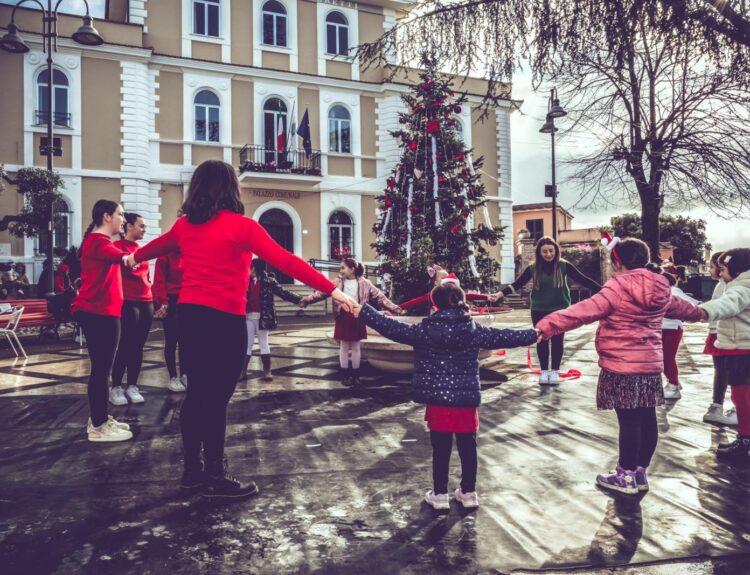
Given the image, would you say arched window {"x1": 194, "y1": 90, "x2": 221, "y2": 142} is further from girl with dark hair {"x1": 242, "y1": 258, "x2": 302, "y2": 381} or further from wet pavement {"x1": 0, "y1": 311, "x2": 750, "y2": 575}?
wet pavement {"x1": 0, "y1": 311, "x2": 750, "y2": 575}

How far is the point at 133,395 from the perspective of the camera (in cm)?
658

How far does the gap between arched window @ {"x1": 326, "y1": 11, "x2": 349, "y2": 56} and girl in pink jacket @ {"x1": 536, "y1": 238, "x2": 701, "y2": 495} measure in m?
24.1

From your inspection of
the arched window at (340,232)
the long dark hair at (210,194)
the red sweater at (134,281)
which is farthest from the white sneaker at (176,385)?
the arched window at (340,232)

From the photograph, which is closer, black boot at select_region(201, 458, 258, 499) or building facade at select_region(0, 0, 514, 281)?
black boot at select_region(201, 458, 258, 499)

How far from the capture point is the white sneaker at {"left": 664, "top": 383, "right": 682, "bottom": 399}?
22.7 feet

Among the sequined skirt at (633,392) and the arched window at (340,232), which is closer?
the sequined skirt at (633,392)

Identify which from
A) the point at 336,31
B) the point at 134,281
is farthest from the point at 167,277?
the point at 336,31

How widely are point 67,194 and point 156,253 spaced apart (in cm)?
1996

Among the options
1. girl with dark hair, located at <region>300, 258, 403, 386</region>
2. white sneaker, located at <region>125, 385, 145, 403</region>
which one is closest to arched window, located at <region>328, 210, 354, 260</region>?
girl with dark hair, located at <region>300, 258, 403, 386</region>

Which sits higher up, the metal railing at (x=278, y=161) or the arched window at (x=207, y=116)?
the arched window at (x=207, y=116)

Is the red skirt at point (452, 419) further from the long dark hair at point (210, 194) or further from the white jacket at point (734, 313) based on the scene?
Answer: the white jacket at point (734, 313)

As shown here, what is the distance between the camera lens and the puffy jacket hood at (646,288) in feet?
12.8

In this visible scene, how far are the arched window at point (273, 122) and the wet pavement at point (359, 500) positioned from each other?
19120mm

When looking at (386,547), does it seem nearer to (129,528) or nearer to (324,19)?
(129,528)
